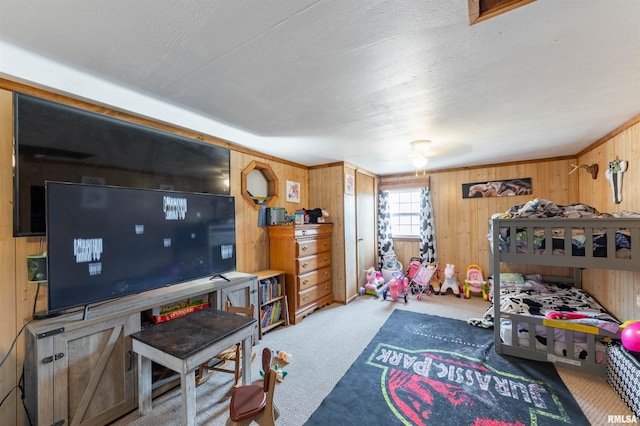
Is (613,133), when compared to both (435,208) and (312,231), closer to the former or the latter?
(435,208)

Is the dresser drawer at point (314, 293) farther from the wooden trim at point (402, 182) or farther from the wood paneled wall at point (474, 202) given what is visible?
the wooden trim at point (402, 182)

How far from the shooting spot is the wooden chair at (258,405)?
124cm

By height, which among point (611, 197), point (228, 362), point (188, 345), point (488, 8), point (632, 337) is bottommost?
point (228, 362)

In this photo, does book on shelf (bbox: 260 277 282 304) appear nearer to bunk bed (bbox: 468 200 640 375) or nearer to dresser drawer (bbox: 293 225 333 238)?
dresser drawer (bbox: 293 225 333 238)

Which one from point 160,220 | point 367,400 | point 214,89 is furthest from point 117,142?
point 367,400

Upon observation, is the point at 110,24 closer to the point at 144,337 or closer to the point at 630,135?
the point at 144,337

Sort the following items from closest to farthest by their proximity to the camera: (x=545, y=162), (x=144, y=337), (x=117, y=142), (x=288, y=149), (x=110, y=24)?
(x=110, y=24)
(x=144, y=337)
(x=117, y=142)
(x=288, y=149)
(x=545, y=162)

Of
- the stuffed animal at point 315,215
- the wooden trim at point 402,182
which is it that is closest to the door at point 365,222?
the wooden trim at point 402,182

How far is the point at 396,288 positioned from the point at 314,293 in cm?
146

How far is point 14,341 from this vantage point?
62.3 inches

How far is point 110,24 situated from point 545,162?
213 inches

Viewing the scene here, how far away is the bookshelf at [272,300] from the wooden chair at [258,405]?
1.42 metres

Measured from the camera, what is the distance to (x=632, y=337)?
5.90 ft

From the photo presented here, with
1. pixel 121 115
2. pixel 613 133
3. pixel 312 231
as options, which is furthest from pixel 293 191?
pixel 613 133
